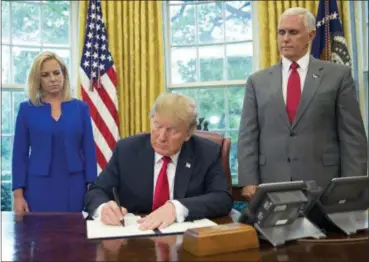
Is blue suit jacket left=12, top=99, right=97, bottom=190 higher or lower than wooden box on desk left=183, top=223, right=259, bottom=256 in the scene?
higher

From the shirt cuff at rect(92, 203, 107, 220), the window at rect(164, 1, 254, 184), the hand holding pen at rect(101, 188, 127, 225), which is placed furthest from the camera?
the window at rect(164, 1, 254, 184)

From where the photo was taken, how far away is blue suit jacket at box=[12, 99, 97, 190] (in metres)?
2.76

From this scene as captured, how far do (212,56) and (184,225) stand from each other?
3.48 meters

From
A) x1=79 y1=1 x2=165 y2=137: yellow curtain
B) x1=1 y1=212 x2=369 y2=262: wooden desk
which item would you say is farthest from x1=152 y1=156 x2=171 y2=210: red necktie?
x1=79 y1=1 x2=165 y2=137: yellow curtain

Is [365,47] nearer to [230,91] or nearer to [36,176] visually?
[230,91]

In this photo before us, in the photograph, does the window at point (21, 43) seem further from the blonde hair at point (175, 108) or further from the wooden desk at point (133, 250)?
the wooden desk at point (133, 250)

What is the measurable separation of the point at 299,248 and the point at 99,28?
352cm

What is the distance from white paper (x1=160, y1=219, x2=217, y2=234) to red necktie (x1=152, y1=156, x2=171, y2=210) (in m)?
0.26

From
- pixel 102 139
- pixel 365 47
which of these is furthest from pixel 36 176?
pixel 365 47

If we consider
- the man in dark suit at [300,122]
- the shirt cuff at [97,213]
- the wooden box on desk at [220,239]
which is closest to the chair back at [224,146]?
the man in dark suit at [300,122]

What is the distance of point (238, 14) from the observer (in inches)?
188

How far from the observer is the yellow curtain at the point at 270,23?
429cm

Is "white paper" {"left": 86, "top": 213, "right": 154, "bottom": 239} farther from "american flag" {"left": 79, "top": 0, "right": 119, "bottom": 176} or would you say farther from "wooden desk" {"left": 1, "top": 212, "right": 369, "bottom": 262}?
"american flag" {"left": 79, "top": 0, "right": 119, "bottom": 176}

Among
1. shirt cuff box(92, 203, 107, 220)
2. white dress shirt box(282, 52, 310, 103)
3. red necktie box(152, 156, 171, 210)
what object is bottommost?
shirt cuff box(92, 203, 107, 220)
